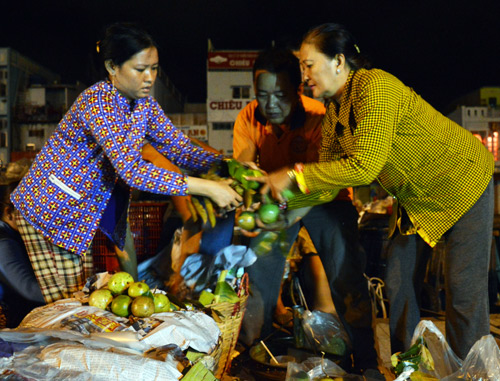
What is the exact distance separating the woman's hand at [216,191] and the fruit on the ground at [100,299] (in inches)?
29.0

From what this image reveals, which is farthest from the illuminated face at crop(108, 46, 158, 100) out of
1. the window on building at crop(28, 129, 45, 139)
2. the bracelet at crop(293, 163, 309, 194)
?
the window on building at crop(28, 129, 45, 139)

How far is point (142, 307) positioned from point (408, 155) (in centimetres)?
159

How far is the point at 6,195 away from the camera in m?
3.77

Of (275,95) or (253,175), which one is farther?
(275,95)

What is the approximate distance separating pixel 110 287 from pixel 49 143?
0.91m

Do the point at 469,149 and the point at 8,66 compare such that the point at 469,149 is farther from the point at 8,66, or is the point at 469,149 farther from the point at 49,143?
the point at 8,66

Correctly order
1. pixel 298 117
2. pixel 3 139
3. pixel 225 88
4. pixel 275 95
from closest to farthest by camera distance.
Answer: pixel 275 95 → pixel 298 117 → pixel 225 88 → pixel 3 139

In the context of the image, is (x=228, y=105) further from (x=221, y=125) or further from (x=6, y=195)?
(x=6, y=195)

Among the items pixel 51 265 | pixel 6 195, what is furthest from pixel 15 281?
pixel 6 195

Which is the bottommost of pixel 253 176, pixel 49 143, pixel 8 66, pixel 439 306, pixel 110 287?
pixel 439 306

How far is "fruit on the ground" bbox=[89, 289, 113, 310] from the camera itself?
262cm

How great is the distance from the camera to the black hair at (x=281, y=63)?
345 cm

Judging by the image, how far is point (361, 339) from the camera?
3.28m

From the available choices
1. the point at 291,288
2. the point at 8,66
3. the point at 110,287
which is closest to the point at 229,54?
the point at 8,66
